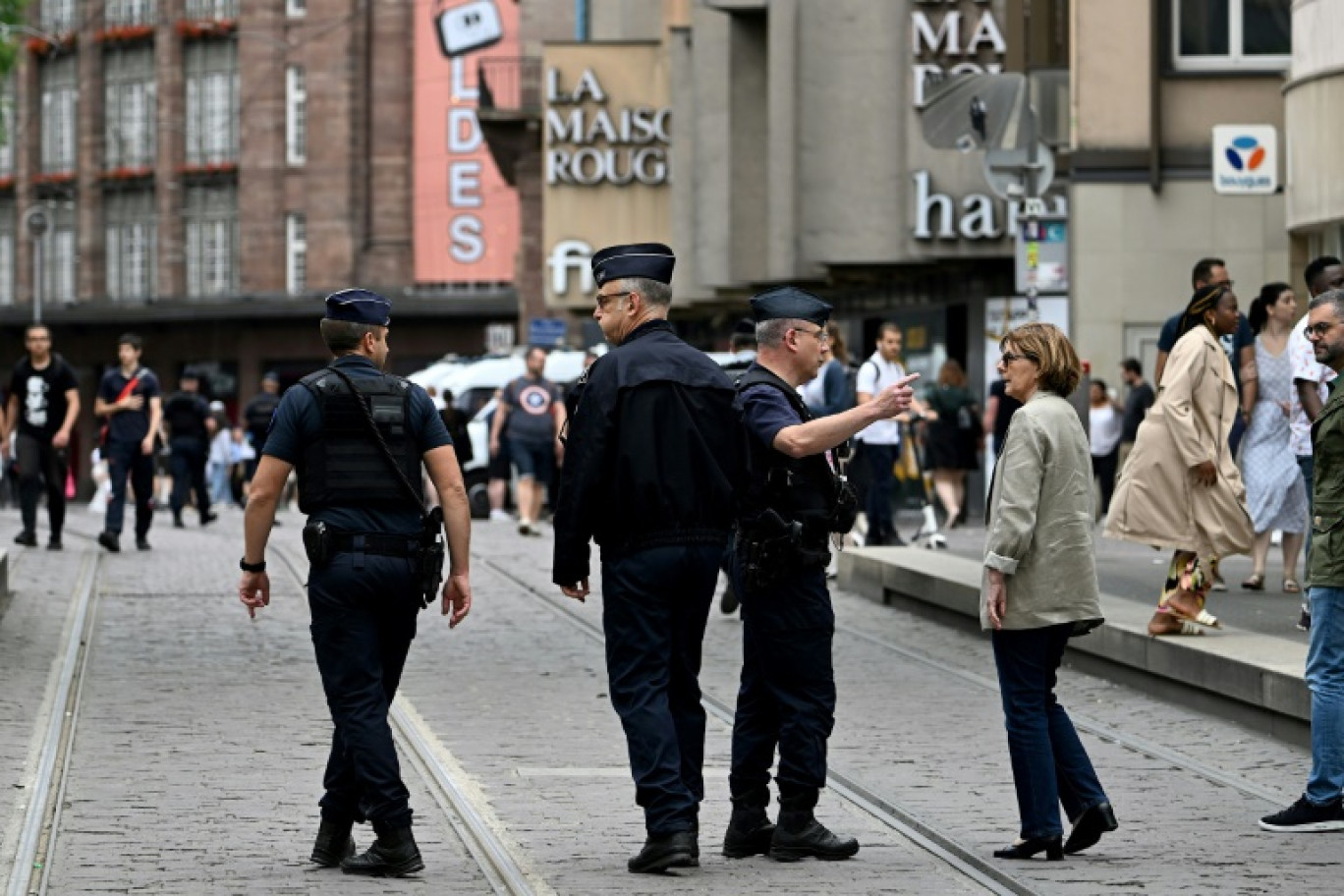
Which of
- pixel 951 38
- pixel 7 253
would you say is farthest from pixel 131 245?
pixel 951 38

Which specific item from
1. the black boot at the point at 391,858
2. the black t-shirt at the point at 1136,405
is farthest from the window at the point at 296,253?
the black boot at the point at 391,858

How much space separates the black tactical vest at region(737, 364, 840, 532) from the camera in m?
8.30

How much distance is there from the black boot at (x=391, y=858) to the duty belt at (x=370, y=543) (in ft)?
2.52

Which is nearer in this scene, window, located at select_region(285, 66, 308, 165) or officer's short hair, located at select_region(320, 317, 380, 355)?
officer's short hair, located at select_region(320, 317, 380, 355)

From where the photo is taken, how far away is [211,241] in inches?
2611

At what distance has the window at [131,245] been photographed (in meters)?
67.1

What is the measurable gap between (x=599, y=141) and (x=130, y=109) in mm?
24081

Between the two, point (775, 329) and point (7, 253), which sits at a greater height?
point (7, 253)

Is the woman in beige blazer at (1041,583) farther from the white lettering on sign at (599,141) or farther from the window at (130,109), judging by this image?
the window at (130,109)

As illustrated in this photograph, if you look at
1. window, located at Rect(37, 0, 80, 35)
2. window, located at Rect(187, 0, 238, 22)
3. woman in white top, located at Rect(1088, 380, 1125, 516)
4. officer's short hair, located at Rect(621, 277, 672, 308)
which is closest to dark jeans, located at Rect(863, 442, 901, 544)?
woman in white top, located at Rect(1088, 380, 1125, 516)

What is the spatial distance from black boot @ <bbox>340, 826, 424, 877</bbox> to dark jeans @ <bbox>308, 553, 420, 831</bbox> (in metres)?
0.04

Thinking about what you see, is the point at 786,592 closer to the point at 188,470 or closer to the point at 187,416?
the point at 187,416

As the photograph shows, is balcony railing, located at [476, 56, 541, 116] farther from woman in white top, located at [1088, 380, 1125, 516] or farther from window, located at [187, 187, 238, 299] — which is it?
woman in white top, located at [1088, 380, 1125, 516]

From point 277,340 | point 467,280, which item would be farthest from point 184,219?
point 467,280
